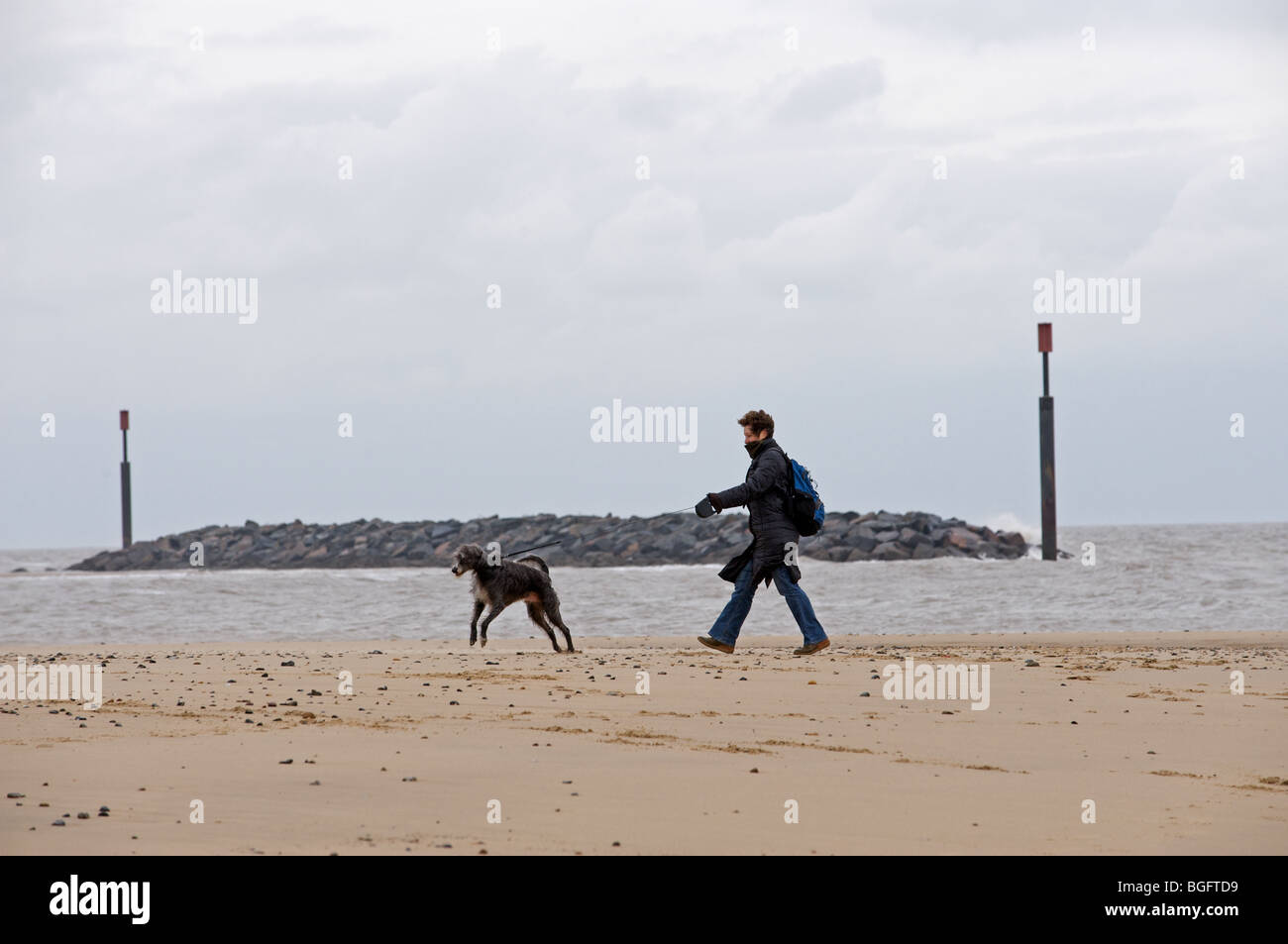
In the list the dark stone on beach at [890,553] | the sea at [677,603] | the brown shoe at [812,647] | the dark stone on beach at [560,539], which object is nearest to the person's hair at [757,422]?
the brown shoe at [812,647]

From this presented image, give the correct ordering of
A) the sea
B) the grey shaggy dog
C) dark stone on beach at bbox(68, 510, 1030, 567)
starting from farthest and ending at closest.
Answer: dark stone on beach at bbox(68, 510, 1030, 567), the sea, the grey shaggy dog

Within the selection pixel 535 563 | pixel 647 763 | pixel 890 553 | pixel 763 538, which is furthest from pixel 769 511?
pixel 890 553

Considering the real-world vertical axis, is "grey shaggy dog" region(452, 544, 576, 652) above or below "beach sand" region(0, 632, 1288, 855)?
above

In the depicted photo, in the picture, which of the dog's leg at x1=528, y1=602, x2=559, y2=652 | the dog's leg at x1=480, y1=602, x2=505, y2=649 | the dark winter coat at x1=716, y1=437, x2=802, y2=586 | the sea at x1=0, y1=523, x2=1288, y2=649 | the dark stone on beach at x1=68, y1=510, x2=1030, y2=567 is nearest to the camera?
the dark winter coat at x1=716, y1=437, x2=802, y2=586

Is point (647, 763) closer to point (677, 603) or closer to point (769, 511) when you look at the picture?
point (769, 511)

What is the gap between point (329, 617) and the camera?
2050cm

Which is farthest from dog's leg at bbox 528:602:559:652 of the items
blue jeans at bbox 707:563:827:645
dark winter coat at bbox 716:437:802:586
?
dark winter coat at bbox 716:437:802:586

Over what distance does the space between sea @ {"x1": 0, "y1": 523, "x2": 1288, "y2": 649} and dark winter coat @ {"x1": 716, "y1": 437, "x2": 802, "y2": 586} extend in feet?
17.6

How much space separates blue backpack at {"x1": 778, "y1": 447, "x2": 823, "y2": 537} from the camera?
11172 mm

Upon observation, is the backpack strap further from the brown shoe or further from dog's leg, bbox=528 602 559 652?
dog's leg, bbox=528 602 559 652

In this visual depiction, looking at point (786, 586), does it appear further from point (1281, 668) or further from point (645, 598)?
point (645, 598)

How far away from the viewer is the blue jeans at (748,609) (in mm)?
11172

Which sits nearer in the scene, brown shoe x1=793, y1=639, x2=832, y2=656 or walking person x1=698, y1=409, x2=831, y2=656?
walking person x1=698, y1=409, x2=831, y2=656
